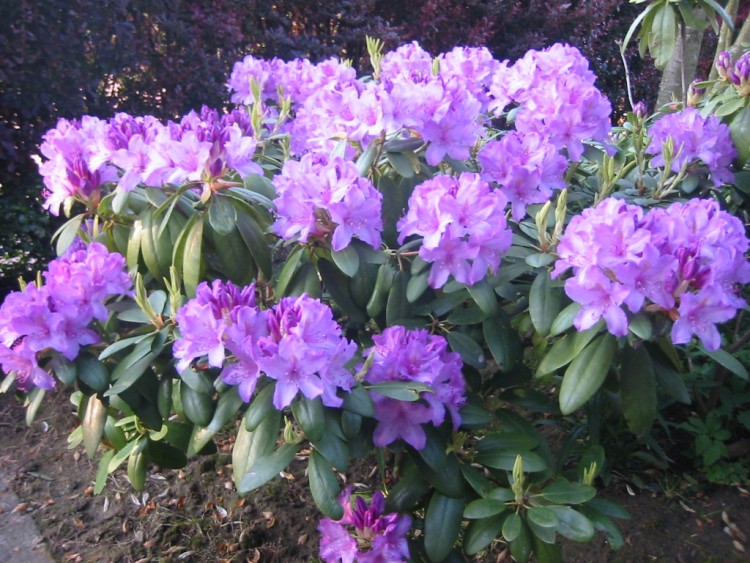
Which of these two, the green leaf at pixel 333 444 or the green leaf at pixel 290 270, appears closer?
the green leaf at pixel 333 444

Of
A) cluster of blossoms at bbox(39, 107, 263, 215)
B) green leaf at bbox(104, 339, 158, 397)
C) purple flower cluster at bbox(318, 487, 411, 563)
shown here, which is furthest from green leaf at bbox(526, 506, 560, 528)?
cluster of blossoms at bbox(39, 107, 263, 215)

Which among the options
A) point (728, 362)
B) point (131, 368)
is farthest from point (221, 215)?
point (728, 362)

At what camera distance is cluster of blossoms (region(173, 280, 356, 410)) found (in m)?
1.12

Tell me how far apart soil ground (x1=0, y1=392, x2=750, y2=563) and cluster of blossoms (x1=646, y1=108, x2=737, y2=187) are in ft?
3.65

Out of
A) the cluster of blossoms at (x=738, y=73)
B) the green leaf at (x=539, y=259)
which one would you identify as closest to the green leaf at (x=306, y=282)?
the green leaf at (x=539, y=259)

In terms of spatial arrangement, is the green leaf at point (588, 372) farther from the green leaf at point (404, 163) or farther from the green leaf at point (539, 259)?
the green leaf at point (404, 163)

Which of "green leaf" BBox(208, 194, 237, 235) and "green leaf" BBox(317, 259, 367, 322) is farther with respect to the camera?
"green leaf" BBox(317, 259, 367, 322)

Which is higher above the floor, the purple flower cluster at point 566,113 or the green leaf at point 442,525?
the purple flower cluster at point 566,113

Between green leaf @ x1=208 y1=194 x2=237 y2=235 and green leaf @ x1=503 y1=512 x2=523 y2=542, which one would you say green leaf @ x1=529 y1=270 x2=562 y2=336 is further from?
green leaf @ x1=208 y1=194 x2=237 y2=235

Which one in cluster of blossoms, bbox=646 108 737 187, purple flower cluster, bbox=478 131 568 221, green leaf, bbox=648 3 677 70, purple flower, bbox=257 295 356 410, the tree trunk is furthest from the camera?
the tree trunk

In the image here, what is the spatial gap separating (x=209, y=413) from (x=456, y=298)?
1.93ft

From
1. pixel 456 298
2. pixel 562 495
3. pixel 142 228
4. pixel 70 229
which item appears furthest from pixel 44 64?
pixel 562 495

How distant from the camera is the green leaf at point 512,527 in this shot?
4.23ft

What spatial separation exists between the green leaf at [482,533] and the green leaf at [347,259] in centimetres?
59
